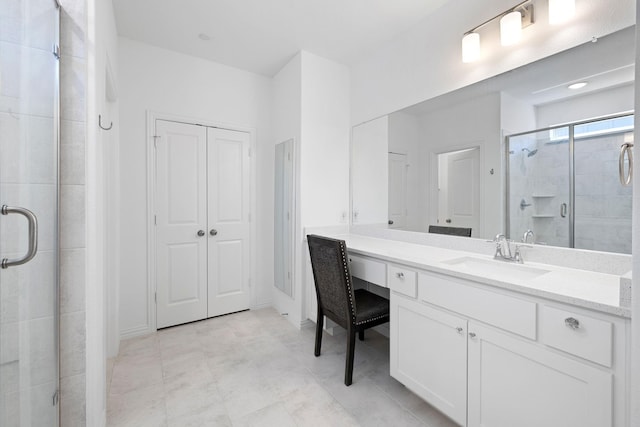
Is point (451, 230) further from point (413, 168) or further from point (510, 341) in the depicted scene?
point (510, 341)

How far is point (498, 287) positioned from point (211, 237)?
260cm

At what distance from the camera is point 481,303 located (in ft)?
4.28

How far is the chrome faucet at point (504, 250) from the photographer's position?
1.66 meters

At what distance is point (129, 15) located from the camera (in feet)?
7.36

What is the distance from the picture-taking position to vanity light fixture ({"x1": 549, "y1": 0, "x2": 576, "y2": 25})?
1438mm

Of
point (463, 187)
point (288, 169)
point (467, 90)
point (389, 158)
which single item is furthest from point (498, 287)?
point (288, 169)

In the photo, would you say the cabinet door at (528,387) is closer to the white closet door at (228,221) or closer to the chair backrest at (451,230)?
the chair backrest at (451,230)

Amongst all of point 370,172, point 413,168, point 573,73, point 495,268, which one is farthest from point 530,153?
point 370,172

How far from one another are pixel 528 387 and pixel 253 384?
5.13 ft

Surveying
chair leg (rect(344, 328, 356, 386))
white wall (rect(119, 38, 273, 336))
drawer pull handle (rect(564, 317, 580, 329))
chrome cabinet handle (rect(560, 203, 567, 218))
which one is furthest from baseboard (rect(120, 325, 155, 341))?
chrome cabinet handle (rect(560, 203, 567, 218))

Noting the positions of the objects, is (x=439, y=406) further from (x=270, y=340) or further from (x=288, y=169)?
(x=288, y=169)

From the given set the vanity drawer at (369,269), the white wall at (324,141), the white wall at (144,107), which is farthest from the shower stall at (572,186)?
the white wall at (144,107)

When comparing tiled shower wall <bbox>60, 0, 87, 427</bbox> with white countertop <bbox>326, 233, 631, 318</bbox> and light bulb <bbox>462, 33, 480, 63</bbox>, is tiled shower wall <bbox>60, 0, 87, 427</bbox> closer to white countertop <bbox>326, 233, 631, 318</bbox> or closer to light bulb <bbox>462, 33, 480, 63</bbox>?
white countertop <bbox>326, 233, 631, 318</bbox>

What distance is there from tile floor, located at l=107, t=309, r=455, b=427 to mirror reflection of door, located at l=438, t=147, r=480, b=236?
3.95 ft
